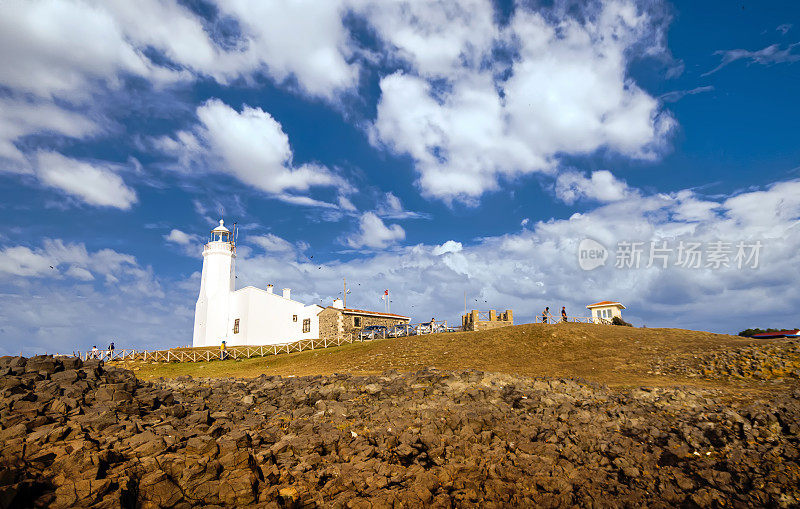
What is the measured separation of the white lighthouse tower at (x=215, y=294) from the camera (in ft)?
178

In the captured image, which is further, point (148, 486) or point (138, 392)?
point (138, 392)

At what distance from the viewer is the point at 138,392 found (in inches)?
639

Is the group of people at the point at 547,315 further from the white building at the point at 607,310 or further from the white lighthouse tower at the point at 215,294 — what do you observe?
the white lighthouse tower at the point at 215,294

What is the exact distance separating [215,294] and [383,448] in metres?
47.5

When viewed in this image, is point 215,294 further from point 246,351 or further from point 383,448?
point 383,448

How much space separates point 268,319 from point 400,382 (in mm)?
36472

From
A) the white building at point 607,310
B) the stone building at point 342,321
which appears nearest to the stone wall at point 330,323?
the stone building at point 342,321

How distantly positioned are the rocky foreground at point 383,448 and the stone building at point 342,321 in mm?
31858

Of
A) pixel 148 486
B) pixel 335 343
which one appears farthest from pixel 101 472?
pixel 335 343

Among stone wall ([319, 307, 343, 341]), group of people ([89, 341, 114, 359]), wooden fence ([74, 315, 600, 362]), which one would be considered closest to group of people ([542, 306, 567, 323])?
wooden fence ([74, 315, 600, 362])

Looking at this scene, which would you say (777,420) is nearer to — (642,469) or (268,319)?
(642,469)

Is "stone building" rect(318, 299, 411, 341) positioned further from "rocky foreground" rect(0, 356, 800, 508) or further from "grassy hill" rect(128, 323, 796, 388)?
"rocky foreground" rect(0, 356, 800, 508)

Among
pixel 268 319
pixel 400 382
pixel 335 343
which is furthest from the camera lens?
pixel 268 319

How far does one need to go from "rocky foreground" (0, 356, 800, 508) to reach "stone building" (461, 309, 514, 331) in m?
27.8
